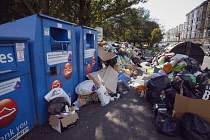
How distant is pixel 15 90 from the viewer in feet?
5.67

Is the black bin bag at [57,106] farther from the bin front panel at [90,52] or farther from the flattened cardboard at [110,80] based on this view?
the flattened cardboard at [110,80]

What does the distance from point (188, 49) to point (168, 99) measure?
169 inches

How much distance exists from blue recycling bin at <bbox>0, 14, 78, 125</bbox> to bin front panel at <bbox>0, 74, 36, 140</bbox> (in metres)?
0.11

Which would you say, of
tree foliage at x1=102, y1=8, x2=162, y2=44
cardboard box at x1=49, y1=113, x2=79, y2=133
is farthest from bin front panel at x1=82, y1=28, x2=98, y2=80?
tree foliage at x1=102, y1=8, x2=162, y2=44

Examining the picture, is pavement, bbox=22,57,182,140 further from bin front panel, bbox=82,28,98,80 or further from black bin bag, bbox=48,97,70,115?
bin front panel, bbox=82,28,98,80

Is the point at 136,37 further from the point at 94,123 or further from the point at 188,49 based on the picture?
the point at 94,123

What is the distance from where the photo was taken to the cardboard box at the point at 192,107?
195 centimetres

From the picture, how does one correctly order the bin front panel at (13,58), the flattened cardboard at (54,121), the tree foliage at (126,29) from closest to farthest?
the bin front panel at (13,58) < the flattened cardboard at (54,121) < the tree foliage at (126,29)

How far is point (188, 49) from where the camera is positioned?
5707 millimetres

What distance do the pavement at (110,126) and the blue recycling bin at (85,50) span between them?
41.0 inches

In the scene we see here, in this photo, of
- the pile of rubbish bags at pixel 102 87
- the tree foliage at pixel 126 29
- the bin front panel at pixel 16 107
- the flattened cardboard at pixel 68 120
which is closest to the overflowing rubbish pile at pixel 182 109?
the pile of rubbish bags at pixel 102 87

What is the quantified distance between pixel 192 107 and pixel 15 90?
2.77 metres

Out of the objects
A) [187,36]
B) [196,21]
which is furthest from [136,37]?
[187,36]

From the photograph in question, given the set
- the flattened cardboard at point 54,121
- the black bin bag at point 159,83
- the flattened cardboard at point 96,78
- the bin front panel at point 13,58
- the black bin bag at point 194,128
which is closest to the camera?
the bin front panel at point 13,58
